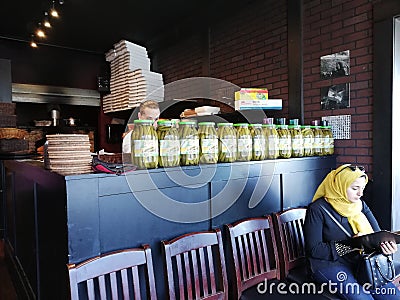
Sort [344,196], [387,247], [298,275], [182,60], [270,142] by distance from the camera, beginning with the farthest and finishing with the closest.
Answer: [182,60] → [270,142] → [298,275] → [344,196] → [387,247]

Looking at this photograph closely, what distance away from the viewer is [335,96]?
297 centimetres

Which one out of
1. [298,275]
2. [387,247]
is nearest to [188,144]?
[298,275]

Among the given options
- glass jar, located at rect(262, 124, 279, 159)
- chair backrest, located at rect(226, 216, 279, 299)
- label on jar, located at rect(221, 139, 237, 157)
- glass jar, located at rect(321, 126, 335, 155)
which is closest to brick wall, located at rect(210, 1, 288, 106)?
glass jar, located at rect(321, 126, 335, 155)

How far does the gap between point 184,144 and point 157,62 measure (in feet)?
13.2

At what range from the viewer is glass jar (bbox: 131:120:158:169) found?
1.76 m

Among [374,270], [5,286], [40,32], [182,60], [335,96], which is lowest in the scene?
[5,286]

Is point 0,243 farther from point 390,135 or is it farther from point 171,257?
point 390,135

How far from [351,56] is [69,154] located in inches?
98.5

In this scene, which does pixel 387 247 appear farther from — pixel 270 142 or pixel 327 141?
pixel 327 141

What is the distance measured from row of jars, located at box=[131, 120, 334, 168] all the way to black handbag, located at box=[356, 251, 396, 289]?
3.23 feet

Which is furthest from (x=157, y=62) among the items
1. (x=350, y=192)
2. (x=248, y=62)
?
(x=350, y=192)

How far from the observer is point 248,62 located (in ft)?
12.8

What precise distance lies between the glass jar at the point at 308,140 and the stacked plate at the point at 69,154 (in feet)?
6.20

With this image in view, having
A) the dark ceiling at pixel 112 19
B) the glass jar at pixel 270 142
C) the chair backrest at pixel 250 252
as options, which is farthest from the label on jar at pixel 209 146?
the dark ceiling at pixel 112 19
